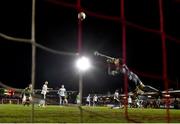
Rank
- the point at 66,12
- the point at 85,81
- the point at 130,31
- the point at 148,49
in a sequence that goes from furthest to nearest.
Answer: the point at 85,81 < the point at 66,12 < the point at 130,31 < the point at 148,49

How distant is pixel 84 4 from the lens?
2716 cm

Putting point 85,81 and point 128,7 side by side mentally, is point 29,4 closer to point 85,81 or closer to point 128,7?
point 85,81

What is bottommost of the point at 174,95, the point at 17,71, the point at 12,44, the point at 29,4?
the point at 174,95

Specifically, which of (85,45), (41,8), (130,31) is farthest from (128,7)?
(85,45)

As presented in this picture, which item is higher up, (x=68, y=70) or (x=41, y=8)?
(x=41, y=8)

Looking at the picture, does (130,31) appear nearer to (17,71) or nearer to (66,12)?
(66,12)

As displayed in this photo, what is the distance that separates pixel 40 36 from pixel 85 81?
6284mm

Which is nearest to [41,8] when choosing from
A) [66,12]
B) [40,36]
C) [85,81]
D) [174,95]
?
[66,12]

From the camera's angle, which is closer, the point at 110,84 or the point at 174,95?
the point at 174,95

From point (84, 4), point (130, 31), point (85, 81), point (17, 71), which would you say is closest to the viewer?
point (84, 4)

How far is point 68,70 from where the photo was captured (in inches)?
1625

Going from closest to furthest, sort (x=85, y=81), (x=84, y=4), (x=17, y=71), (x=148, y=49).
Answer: (x=84, y=4)
(x=148, y=49)
(x=17, y=71)
(x=85, y=81)

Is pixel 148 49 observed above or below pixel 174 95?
above

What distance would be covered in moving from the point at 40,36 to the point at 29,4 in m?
2.94
